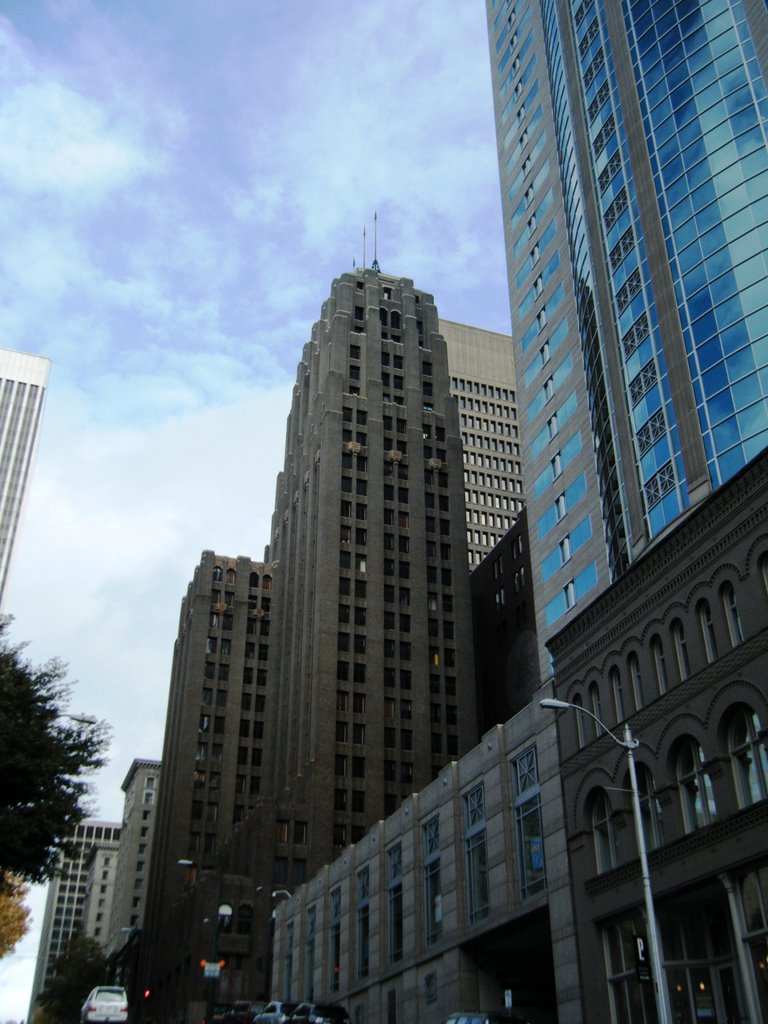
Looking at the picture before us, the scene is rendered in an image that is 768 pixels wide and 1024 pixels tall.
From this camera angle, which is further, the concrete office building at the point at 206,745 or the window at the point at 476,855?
the concrete office building at the point at 206,745

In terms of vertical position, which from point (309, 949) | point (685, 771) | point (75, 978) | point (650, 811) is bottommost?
point (650, 811)

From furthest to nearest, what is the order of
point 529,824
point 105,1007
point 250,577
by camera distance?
point 250,577, point 105,1007, point 529,824

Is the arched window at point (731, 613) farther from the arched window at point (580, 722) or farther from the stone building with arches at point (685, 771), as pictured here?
the arched window at point (580, 722)

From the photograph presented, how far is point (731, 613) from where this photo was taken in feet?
101

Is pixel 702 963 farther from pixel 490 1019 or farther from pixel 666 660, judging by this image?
pixel 666 660

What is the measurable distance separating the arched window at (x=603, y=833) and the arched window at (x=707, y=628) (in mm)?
7127

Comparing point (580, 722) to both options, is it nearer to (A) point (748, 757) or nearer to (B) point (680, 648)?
(B) point (680, 648)

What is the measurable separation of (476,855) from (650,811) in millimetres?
13559

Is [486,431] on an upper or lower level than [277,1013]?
upper

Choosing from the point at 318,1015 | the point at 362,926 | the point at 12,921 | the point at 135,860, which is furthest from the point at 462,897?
the point at 135,860

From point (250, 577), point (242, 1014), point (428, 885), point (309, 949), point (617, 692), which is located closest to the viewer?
point (617, 692)

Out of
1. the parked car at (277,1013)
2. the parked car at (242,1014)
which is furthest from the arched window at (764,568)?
the parked car at (242,1014)

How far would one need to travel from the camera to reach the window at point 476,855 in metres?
43.9

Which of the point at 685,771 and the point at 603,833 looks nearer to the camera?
the point at 685,771
